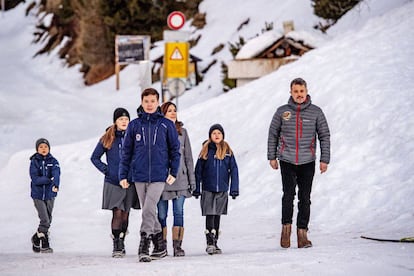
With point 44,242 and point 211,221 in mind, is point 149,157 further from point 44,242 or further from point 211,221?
point 44,242

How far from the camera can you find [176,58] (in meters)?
15.5

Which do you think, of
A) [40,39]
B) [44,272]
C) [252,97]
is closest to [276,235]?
[44,272]

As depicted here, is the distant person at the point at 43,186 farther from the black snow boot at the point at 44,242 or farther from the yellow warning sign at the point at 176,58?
the yellow warning sign at the point at 176,58

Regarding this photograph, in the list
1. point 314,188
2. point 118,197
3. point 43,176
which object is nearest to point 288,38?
point 314,188

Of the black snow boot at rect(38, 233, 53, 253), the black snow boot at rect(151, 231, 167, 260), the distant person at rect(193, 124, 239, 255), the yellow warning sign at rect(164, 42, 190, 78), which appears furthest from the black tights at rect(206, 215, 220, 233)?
the yellow warning sign at rect(164, 42, 190, 78)

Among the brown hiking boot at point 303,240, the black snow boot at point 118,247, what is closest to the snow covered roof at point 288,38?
the brown hiking boot at point 303,240

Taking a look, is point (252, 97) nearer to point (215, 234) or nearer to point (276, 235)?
point (276, 235)

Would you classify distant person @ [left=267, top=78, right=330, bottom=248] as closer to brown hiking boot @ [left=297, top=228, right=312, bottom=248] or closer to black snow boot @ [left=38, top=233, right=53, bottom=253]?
brown hiking boot @ [left=297, top=228, right=312, bottom=248]

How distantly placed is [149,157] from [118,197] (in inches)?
42.6

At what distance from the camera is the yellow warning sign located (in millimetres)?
15383

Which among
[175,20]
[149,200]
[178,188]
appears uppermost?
[175,20]

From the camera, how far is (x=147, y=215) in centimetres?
673

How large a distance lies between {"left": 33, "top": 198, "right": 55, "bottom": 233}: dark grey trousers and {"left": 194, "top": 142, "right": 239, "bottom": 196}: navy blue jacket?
2.37 metres

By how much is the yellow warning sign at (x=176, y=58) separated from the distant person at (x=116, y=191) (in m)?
7.85
